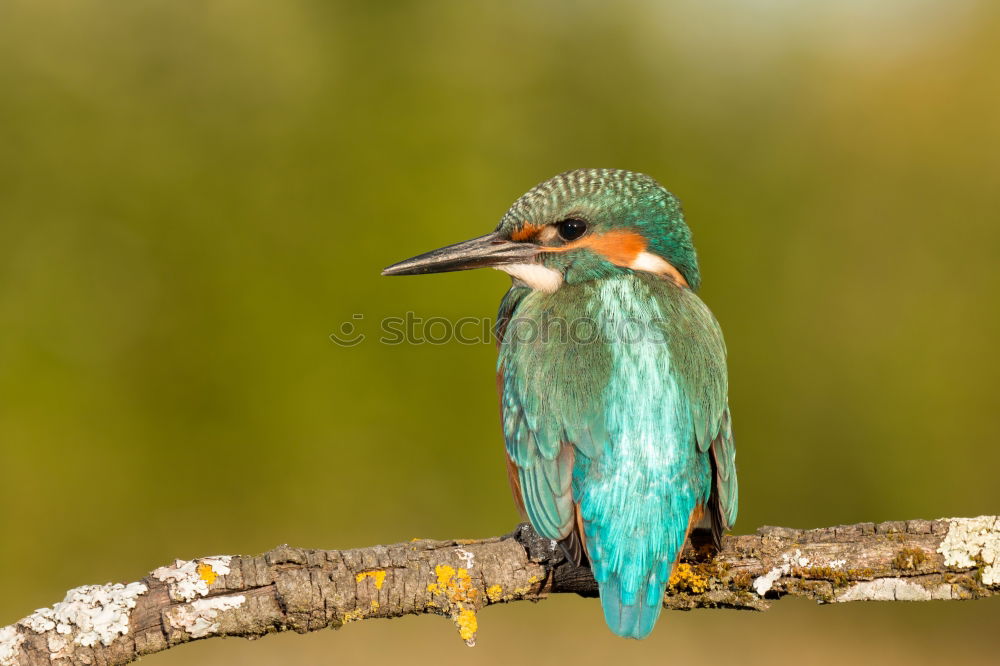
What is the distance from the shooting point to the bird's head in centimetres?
306

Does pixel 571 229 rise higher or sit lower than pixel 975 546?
higher

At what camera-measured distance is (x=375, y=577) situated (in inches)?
95.3

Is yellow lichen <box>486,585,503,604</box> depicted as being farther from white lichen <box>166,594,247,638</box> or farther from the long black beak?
the long black beak

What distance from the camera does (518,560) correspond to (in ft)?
8.36

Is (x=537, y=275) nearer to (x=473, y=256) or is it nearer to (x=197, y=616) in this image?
(x=473, y=256)

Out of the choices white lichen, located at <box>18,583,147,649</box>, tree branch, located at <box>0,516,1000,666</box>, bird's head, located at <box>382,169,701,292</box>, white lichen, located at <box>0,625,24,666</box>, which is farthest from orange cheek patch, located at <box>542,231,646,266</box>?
white lichen, located at <box>0,625,24,666</box>

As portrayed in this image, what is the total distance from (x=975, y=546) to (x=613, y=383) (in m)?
1.05

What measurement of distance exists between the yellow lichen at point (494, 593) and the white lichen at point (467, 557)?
0.27 ft

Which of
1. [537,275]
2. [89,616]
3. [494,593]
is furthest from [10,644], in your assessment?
[537,275]

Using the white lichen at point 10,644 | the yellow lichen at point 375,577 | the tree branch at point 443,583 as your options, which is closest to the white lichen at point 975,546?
the tree branch at point 443,583

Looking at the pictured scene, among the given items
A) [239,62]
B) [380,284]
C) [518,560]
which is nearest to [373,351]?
[380,284]

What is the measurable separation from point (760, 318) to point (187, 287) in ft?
11.2

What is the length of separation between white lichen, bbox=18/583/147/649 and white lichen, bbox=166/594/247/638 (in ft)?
0.36

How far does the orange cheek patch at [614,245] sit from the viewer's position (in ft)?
10.1
